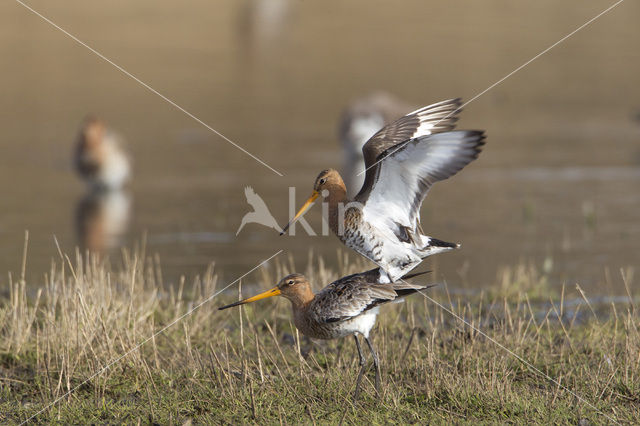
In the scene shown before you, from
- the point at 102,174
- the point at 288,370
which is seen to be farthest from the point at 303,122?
the point at 288,370

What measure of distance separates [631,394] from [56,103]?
18881mm

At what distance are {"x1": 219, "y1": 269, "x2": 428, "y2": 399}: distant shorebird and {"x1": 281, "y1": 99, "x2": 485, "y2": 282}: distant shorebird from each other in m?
0.21

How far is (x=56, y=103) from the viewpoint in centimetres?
2289

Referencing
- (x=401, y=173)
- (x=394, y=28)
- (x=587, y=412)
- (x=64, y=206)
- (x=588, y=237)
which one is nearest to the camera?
(x=587, y=412)

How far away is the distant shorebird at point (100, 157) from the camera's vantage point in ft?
48.5

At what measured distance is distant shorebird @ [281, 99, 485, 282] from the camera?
20.7 ft

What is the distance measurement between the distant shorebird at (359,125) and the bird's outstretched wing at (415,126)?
25.6 feet

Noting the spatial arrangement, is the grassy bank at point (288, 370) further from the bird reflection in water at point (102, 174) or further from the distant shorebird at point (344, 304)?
the bird reflection in water at point (102, 174)

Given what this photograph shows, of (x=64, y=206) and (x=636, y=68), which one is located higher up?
(x=636, y=68)

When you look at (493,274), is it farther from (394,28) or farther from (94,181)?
(394,28)

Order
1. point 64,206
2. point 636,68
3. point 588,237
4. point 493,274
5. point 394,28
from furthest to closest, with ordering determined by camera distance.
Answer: point 394,28, point 636,68, point 64,206, point 588,237, point 493,274

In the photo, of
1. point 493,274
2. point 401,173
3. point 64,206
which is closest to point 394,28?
point 64,206

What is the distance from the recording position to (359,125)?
15727 millimetres

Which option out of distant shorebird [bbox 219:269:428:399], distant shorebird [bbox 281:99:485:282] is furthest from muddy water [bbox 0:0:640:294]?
distant shorebird [bbox 219:269:428:399]
